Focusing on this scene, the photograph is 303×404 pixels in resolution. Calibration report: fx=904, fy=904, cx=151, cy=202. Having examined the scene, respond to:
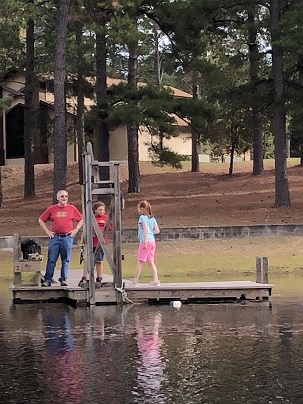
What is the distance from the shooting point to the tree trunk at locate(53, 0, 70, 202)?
31.1 meters

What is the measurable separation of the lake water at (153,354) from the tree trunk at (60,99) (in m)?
15.4

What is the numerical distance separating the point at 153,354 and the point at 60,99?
2141cm

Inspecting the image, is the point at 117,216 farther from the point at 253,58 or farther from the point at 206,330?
the point at 253,58

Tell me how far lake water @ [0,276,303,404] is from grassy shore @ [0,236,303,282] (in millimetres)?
6408

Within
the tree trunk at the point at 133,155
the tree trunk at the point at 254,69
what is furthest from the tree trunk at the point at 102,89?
the tree trunk at the point at 254,69

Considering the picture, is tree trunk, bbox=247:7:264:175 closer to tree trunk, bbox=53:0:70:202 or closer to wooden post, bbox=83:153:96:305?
tree trunk, bbox=53:0:70:202

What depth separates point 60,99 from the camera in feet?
104

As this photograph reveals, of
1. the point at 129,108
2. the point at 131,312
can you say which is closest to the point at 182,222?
the point at 129,108

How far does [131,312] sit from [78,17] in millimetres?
19279

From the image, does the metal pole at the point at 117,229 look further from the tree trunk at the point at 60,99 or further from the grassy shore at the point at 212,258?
the tree trunk at the point at 60,99

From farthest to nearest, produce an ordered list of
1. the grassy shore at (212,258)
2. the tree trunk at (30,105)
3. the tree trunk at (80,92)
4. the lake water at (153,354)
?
the tree trunk at (30,105), the tree trunk at (80,92), the grassy shore at (212,258), the lake water at (153,354)

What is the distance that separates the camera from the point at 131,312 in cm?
1587

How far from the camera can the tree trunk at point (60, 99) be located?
3111cm

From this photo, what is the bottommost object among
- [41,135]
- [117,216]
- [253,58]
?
[117,216]
